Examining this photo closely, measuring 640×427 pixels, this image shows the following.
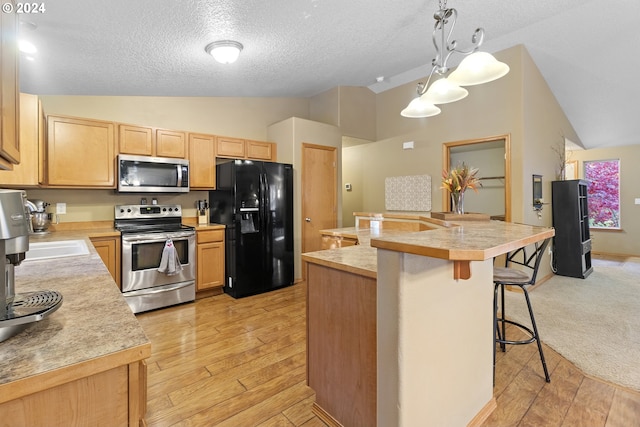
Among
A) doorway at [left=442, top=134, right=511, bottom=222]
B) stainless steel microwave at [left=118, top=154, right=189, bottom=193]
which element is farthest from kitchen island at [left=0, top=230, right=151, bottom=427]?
doorway at [left=442, top=134, right=511, bottom=222]

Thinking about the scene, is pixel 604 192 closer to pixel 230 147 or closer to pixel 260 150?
pixel 260 150

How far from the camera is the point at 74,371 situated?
630 millimetres

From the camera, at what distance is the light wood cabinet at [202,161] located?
3.87m

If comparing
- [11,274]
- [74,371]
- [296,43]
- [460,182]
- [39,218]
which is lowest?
[74,371]

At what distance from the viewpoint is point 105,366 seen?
66 cm

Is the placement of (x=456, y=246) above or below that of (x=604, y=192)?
below

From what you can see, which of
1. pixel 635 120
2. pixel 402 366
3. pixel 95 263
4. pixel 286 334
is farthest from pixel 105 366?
pixel 635 120

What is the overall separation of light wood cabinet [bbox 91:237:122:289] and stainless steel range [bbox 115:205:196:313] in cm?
7

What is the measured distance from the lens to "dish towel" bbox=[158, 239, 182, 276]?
3.26 meters

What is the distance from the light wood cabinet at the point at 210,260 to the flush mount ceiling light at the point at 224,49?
199 cm

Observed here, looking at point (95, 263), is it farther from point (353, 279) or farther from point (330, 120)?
point (330, 120)

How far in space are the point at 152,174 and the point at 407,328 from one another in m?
3.37

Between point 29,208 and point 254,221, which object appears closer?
point 29,208

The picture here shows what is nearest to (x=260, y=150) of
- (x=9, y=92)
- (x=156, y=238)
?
(x=156, y=238)
